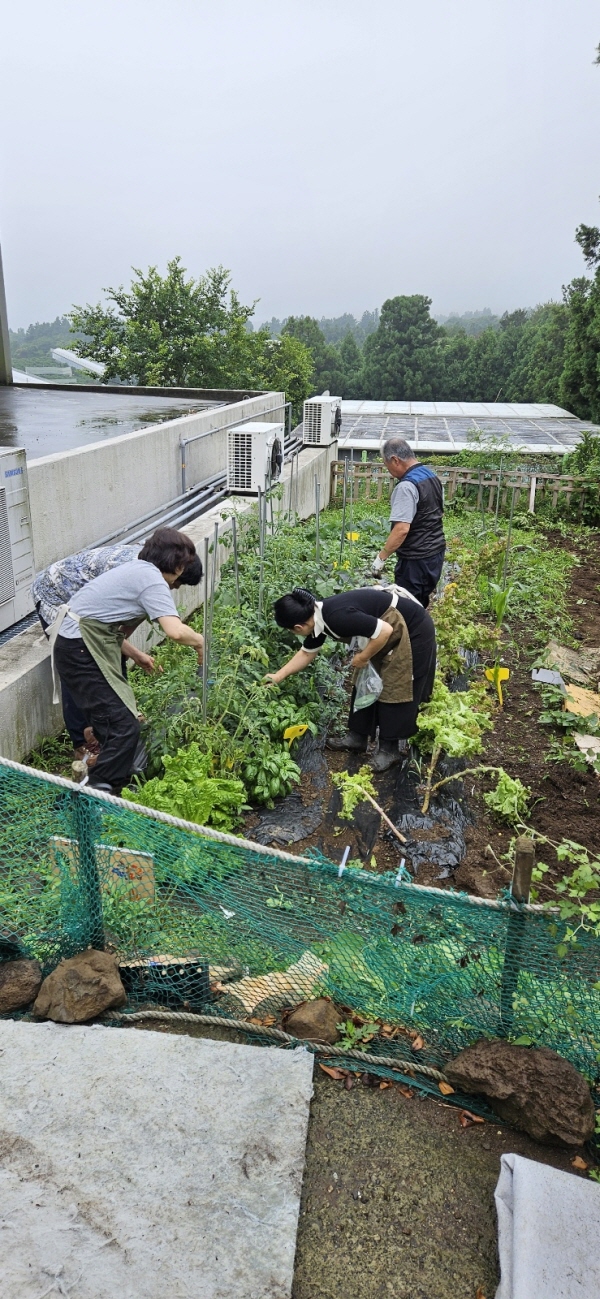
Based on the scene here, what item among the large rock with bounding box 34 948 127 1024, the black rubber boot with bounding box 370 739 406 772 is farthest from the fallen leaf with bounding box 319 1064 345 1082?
the black rubber boot with bounding box 370 739 406 772

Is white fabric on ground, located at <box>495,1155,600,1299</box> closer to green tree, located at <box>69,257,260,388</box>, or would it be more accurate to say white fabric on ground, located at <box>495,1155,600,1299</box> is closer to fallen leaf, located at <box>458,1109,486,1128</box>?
fallen leaf, located at <box>458,1109,486,1128</box>

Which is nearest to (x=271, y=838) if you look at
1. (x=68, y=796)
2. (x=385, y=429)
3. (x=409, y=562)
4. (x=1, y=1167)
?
(x=68, y=796)

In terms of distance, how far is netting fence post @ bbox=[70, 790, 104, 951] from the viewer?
8.67ft

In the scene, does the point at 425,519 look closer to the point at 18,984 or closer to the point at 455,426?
the point at 18,984

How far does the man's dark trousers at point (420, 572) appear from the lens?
6074 millimetres

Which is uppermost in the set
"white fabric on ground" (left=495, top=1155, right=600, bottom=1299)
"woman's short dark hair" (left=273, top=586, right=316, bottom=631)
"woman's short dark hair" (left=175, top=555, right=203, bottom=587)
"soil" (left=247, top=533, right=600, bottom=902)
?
"woman's short dark hair" (left=175, top=555, right=203, bottom=587)

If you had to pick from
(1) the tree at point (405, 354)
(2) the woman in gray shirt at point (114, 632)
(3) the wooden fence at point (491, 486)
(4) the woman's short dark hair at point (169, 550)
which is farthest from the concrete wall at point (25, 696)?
(1) the tree at point (405, 354)

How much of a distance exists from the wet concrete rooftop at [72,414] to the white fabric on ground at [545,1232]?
5.53 m

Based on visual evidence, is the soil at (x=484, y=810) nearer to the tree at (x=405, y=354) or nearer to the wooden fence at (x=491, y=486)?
the wooden fence at (x=491, y=486)

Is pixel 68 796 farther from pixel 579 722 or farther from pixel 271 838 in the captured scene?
pixel 579 722

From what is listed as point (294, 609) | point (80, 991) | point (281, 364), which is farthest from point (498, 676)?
point (281, 364)

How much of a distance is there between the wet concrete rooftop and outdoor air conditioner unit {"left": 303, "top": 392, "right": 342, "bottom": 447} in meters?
1.49

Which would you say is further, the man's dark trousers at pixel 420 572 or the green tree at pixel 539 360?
the green tree at pixel 539 360

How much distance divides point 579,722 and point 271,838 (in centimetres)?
236
